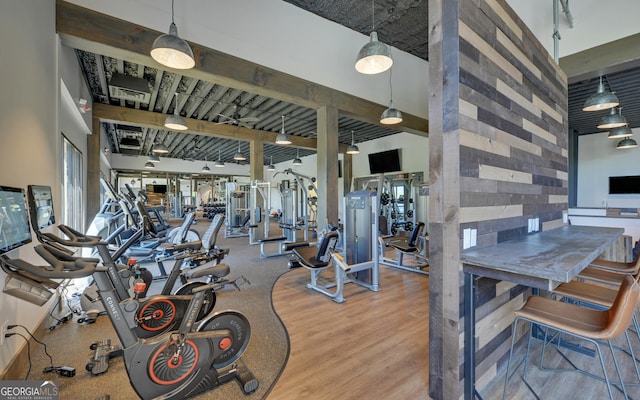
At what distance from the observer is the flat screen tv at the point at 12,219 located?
1.62 m

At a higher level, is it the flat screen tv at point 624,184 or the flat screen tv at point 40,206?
the flat screen tv at point 624,184

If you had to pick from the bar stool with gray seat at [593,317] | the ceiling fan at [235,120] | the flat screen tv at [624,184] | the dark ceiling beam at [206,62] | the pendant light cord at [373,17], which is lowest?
the bar stool with gray seat at [593,317]

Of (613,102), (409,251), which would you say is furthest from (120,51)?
(613,102)

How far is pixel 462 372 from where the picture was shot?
1762 millimetres

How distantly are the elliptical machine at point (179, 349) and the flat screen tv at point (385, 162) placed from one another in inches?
369

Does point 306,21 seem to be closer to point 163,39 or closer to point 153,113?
point 163,39

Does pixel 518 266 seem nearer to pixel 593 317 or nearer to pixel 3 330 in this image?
pixel 593 317

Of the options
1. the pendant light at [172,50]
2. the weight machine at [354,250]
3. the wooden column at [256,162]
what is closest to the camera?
the pendant light at [172,50]

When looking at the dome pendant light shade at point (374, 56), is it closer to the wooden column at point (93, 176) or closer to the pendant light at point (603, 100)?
the pendant light at point (603, 100)

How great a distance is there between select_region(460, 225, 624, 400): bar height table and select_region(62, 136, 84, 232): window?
659cm

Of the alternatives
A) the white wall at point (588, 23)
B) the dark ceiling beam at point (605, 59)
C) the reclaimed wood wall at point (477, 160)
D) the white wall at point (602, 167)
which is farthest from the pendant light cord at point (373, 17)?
the white wall at point (602, 167)

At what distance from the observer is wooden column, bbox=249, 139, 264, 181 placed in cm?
872

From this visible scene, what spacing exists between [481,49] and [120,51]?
4.31 metres

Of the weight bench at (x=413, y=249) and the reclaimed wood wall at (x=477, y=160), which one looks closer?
the reclaimed wood wall at (x=477, y=160)
